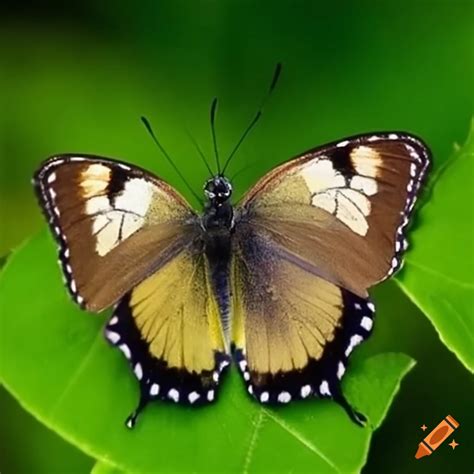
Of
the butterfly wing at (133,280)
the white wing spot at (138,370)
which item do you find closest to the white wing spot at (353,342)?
the butterfly wing at (133,280)

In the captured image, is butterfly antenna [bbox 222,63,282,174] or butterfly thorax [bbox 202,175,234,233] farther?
butterfly antenna [bbox 222,63,282,174]

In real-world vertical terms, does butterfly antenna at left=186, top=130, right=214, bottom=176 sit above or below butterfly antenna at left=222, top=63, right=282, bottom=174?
below

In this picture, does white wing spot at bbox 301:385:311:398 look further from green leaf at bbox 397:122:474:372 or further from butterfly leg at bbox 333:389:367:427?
green leaf at bbox 397:122:474:372

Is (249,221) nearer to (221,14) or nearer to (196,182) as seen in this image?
(196,182)

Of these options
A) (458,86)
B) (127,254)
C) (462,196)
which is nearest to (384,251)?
(462,196)

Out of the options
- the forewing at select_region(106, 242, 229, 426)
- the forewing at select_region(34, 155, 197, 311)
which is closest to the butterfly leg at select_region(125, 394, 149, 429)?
the forewing at select_region(106, 242, 229, 426)

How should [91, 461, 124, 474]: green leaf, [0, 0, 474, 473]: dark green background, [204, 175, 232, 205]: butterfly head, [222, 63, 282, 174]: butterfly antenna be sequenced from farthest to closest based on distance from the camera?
[0, 0, 474, 473]: dark green background → [222, 63, 282, 174]: butterfly antenna → [204, 175, 232, 205]: butterfly head → [91, 461, 124, 474]: green leaf

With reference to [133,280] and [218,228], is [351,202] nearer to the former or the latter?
[218,228]

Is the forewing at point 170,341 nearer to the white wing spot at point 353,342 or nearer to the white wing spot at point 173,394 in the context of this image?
the white wing spot at point 173,394
